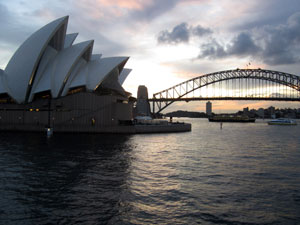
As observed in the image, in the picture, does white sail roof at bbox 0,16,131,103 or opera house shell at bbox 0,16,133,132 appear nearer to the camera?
white sail roof at bbox 0,16,131,103

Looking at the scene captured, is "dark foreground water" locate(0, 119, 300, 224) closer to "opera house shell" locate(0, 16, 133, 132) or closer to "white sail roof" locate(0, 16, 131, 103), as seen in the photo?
"opera house shell" locate(0, 16, 133, 132)

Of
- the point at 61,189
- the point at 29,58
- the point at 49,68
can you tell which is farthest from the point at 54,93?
→ the point at 61,189

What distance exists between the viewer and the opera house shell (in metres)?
40.1

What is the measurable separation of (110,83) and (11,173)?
3661cm

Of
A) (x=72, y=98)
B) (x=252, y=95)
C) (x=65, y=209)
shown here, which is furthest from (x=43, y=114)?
(x=252, y=95)

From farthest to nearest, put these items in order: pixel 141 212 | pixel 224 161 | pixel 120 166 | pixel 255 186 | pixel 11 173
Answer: pixel 224 161 < pixel 120 166 < pixel 11 173 < pixel 255 186 < pixel 141 212

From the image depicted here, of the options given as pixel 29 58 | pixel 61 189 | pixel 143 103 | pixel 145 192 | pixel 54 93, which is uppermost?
pixel 29 58

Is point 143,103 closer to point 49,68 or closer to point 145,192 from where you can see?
point 49,68

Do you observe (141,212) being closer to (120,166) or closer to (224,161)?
(120,166)

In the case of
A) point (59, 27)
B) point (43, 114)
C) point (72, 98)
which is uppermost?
point (59, 27)

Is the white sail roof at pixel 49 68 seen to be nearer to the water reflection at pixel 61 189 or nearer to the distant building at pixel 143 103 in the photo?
the water reflection at pixel 61 189

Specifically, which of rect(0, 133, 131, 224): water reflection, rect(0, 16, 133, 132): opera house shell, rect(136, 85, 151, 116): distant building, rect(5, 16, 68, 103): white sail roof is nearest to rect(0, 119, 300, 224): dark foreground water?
rect(0, 133, 131, 224): water reflection

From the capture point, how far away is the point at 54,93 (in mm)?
41094

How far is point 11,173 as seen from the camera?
12.5 meters
